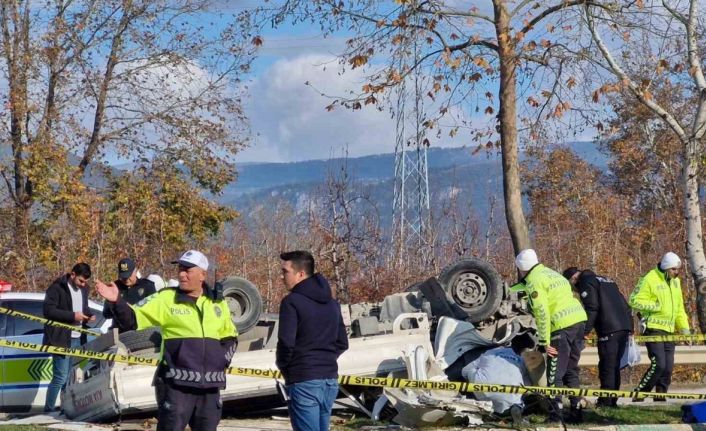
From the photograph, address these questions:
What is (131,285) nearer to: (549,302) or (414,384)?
(414,384)

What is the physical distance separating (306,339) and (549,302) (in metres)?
3.68

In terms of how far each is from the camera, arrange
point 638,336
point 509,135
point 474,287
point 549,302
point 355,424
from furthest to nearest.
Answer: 1. point 509,135
2. point 474,287
3. point 638,336
4. point 355,424
5. point 549,302

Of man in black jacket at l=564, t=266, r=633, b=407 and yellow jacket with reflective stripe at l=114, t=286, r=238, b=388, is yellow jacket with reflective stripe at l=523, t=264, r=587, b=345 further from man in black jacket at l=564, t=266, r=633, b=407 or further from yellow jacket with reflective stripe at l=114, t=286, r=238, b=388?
yellow jacket with reflective stripe at l=114, t=286, r=238, b=388

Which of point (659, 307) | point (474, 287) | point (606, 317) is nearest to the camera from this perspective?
point (606, 317)

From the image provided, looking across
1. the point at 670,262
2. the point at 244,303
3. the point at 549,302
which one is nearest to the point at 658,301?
the point at 670,262

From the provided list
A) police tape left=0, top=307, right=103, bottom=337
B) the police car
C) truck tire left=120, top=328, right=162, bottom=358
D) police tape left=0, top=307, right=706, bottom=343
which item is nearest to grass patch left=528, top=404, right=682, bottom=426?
police tape left=0, top=307, right=706, bottom=343

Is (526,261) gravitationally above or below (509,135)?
below

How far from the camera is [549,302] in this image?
9.91 meters

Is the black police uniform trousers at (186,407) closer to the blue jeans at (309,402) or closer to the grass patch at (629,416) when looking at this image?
the blue jeans at (309,402)

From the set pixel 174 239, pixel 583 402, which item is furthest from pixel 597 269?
pixel 583 402

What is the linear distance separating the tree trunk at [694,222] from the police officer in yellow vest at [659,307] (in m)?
4.72

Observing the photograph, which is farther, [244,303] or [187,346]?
[244,303]

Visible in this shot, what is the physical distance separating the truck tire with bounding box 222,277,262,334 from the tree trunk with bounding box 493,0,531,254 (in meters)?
5.55

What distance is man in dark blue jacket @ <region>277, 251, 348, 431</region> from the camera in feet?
22.5
